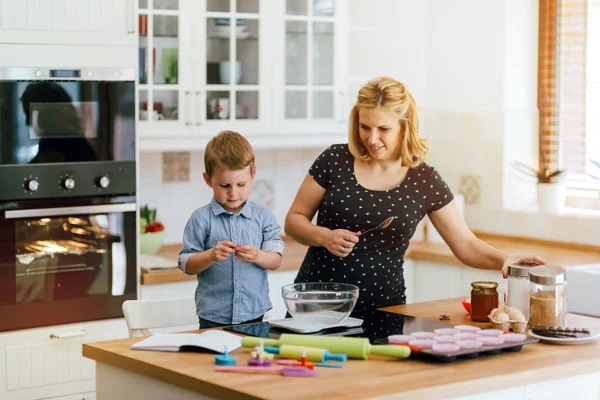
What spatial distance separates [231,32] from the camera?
4.43m

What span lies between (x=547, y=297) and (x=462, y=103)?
8.34 ft

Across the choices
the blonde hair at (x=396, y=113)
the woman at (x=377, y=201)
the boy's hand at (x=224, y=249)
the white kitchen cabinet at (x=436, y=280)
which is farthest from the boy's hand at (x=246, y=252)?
the white kitchen cabinet at (x=436, y=280)

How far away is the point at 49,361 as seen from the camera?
3803mm

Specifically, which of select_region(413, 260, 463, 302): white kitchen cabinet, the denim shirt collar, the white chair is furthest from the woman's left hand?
select_region(413, 260, 463, 302): white kitchen cabinet

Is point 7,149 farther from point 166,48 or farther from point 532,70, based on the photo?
point 532,70

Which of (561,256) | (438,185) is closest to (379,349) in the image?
(438,185)

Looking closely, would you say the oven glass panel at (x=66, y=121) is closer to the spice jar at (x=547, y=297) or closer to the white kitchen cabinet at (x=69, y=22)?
the white kitchen cabinet at (x=69, y=22)

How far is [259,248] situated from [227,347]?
2.10 feet

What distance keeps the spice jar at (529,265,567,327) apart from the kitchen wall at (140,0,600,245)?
2041 millimetres

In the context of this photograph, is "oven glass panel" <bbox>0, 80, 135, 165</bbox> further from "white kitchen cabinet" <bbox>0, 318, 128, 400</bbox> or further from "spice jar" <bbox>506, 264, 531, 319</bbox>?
"spice jar" <bbox>506, 264, 531, 319</bbox>

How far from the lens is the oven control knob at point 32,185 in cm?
369

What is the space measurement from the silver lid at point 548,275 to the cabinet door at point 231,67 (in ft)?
6.92

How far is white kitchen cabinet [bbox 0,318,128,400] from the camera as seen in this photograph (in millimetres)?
3719

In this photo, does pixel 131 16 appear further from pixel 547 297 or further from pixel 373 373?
pixel 373 373
